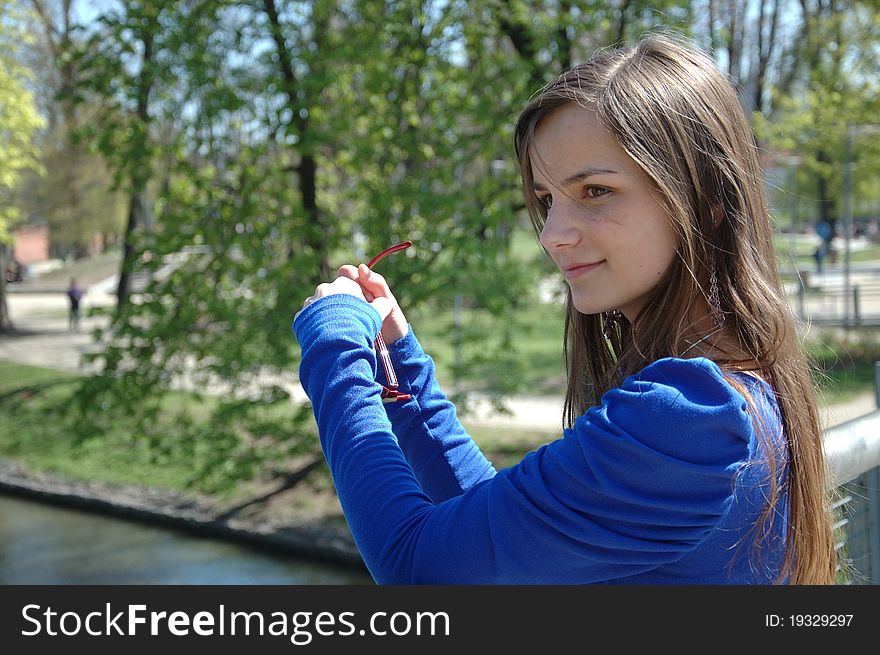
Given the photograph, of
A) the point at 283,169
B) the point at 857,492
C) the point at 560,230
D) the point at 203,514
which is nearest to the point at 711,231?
the point at 560,230

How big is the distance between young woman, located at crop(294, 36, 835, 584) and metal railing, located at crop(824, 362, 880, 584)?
625 mm

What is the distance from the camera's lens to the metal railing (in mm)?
1932

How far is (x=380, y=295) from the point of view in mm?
1474

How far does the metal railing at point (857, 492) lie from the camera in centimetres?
193

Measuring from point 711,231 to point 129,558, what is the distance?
31.4 ft

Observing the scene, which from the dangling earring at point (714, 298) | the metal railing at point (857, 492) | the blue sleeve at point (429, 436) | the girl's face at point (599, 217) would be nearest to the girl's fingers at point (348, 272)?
the blue sleeve at point (429, 436)

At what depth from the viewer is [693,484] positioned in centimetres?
106

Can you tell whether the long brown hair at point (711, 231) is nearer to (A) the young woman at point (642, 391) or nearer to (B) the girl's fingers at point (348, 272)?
(A) the young woman at point (642, 391)

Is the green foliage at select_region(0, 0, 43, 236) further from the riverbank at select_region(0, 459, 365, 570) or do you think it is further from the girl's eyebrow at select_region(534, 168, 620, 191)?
the girl's eyebrow at select_region(534, 168, 620, 191)

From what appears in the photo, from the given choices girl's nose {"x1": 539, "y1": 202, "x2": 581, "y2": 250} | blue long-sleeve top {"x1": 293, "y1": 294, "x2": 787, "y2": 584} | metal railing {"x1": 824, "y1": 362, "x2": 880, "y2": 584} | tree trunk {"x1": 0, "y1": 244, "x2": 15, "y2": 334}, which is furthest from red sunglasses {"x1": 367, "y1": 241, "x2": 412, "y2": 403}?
tree trunk {"x1": 0, "y1": 244, "x2": 15, "y2": 334}

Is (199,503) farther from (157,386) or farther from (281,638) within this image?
(281,638)

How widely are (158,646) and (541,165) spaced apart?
76 centimetres

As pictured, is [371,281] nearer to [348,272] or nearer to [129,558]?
[348,272]

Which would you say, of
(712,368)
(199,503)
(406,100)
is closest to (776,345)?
(712,368)
